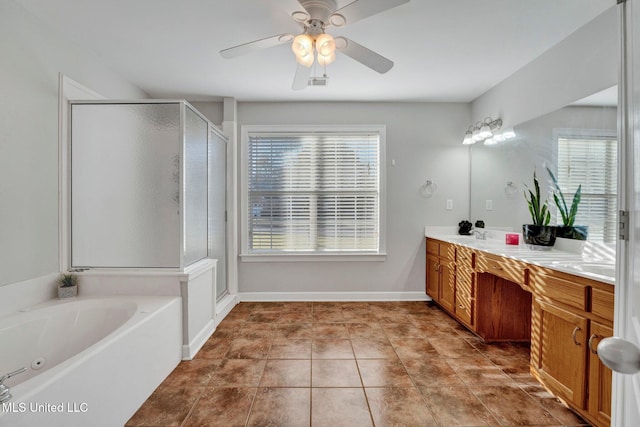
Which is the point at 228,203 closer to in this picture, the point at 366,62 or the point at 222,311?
the point at 222,311

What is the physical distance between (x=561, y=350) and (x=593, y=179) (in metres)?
1.19

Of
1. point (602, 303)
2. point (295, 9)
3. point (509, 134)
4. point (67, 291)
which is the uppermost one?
point (295, 9)

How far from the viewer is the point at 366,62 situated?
1.97m

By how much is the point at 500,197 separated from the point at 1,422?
147 inches

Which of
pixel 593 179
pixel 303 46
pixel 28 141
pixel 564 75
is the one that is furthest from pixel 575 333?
pixel 28 141

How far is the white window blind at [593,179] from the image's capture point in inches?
76.6

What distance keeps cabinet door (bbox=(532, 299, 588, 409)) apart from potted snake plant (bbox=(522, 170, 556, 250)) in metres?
0.68

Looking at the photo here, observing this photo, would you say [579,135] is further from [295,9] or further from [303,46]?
[295,9]

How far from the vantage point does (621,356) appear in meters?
0.47

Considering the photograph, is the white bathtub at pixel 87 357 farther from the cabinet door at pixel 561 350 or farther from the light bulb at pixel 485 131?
the light bulb at pixel 485 131

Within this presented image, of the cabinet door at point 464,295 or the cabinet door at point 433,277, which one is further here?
the cabinet door at point 433,277

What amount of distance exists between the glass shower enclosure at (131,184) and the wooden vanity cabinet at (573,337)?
2535 mm

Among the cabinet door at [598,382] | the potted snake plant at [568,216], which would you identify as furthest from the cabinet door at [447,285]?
the cabinet door at [598,382]

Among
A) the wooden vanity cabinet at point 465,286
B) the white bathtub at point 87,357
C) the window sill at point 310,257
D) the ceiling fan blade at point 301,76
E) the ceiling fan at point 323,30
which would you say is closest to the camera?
the white bathtub at point 87,357
